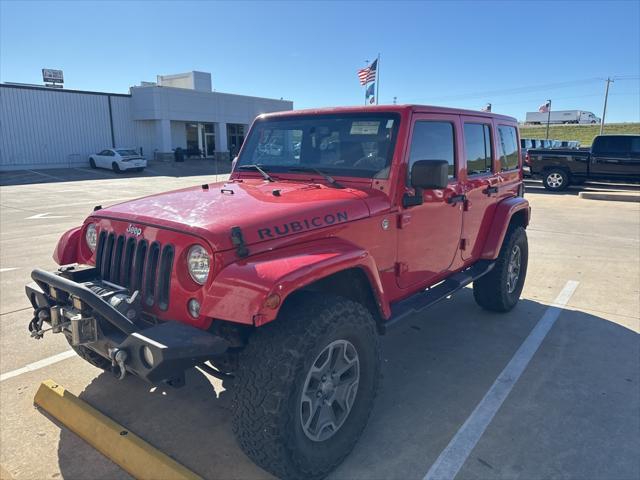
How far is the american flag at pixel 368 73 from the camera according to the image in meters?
19.0

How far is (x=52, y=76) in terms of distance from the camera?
33250 mm

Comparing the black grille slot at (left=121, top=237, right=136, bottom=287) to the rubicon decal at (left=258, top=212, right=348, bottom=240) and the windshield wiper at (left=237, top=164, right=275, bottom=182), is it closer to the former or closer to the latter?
the rubicon decal at (left=258, top=212, right=348, bottom=240)

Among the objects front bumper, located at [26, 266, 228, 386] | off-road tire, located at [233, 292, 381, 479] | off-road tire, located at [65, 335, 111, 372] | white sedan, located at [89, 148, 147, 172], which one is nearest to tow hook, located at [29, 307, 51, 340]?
front bumper, located at [26, 266, 228, 386]

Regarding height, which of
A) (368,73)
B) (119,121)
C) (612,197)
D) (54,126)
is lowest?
(612,197)

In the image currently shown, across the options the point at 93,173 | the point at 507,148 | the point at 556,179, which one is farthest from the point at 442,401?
the point at 93,173

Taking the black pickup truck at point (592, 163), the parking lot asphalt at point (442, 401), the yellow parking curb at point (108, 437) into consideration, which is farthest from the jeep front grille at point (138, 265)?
the black pickup truck at point (592, 163)

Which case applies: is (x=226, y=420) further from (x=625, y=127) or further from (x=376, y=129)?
(x=625, y=127)

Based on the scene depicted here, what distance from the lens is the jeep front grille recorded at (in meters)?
2.58

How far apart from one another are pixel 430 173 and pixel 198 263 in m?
1.56

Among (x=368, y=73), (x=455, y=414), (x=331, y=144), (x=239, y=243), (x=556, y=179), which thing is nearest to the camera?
(x=239, y=243)

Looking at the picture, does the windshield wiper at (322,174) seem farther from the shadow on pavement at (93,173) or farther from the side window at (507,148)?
the shadow on pavement at (93,173)

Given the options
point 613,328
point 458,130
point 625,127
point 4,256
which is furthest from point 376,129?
point 625,127

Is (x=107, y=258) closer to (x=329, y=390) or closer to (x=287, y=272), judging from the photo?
(x=287, y=272)

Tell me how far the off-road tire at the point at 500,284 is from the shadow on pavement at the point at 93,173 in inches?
745
